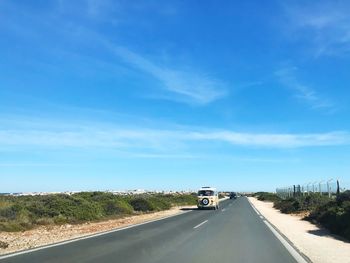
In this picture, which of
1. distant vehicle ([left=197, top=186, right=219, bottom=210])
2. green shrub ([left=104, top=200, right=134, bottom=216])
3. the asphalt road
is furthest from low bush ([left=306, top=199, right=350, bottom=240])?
distant vehicle ([left=197, top=186, right=219, bottom=210])

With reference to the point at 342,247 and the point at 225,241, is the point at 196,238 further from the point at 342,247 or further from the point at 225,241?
the point at 342,247

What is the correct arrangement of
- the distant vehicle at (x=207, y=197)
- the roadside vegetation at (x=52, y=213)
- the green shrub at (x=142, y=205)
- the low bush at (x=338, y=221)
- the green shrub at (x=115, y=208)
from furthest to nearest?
the green shrub at (x=142, y=205) < the distant vehicle at (x=207, y=197) < the green shrub at (x=115, y=208) < the roadside vegetation at (x=52, y=213) < the low bush at (x=338, y=221)

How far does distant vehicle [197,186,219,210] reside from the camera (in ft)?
159

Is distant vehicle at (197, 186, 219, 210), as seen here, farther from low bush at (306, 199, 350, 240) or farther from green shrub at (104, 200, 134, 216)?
low bush at (306, 199, 350, 240)

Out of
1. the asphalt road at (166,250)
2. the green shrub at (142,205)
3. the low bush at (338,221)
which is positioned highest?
the green shrub at (142,205)

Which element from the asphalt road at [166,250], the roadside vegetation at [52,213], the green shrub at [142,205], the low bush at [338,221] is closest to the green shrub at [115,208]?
the roadside vegetation at [52,213]

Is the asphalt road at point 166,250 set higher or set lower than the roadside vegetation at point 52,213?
lower

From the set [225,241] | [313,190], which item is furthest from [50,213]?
[313,190]

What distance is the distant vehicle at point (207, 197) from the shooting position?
1913 inches

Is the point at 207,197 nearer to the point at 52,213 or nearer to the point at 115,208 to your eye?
the point at 115,208

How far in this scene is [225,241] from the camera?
707 inches

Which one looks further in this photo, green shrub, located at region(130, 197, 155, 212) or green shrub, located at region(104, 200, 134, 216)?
green shrub, located at region(130, 197, 155, 212)

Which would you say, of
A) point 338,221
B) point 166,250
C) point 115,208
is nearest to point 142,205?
point 115,208

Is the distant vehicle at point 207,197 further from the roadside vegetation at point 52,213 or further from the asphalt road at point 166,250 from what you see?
the asphalt road at point 166,250
